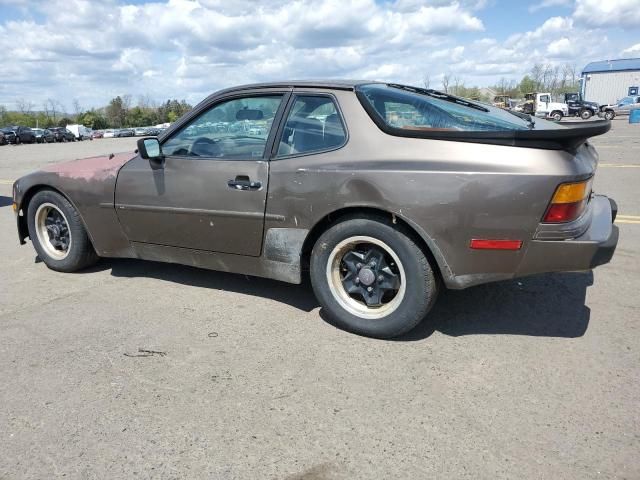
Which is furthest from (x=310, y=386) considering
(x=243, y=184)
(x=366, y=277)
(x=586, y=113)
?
(x=586, y=113)

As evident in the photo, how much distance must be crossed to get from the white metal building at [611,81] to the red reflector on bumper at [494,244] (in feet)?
212

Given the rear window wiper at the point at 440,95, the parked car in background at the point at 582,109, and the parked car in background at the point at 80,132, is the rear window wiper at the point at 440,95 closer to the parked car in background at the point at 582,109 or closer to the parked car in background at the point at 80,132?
the parked car in background at the point at 582,109

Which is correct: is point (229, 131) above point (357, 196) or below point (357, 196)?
above

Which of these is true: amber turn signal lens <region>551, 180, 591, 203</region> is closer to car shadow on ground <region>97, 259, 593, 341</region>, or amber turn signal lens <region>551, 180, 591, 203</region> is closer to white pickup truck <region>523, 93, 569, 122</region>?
car shadow on ground <region>97, 259, 593, 341</region>

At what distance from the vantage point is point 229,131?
3773mm

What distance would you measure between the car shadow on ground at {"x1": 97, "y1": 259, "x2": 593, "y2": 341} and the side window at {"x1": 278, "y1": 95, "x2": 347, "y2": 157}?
1.16 metres

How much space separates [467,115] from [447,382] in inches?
67.3

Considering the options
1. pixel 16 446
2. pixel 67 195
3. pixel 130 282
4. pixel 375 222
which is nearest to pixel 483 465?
pixel 375 222

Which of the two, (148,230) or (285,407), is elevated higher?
(148,230)

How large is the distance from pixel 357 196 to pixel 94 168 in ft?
7.79

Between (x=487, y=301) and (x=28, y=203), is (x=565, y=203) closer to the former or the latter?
(x=487, y=301)

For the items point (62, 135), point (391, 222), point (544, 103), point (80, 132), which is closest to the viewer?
point (391, 222)

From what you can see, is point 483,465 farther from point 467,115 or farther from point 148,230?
point 148,230

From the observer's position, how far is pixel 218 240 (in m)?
3.71
